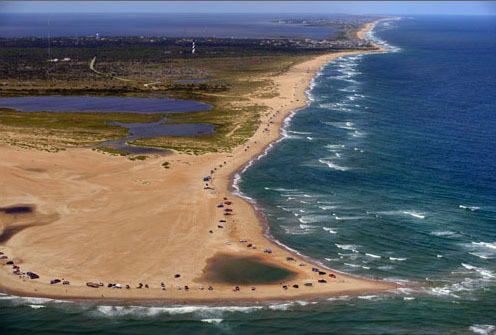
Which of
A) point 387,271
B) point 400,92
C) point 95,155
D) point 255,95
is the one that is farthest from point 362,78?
point 387,271

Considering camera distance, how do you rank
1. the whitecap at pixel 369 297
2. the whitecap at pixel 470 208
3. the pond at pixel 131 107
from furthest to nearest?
the pond at pixel 131 107
the whitecap at pixel 470 208
the whitecap at pixel 369 297

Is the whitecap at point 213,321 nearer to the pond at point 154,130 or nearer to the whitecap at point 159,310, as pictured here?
the whitecap at point 159,310

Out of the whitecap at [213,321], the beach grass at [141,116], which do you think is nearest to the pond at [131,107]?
the beach grass at [141,116]

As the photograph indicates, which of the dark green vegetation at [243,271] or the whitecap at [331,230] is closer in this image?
the dark green vegetation at [243,271]

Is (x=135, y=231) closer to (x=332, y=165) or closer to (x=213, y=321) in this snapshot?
(x=213, y=321)

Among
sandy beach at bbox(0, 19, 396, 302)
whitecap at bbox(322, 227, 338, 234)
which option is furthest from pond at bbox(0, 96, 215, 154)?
whitecap at bbox(322, 227, 338, 234)

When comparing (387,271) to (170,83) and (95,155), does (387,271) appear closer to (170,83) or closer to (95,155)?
(95,155)

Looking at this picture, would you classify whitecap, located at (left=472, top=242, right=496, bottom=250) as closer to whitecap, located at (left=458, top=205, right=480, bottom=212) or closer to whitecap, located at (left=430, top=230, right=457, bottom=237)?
whitecap, located at (left=430, top=230, right=457, bottom=237)
